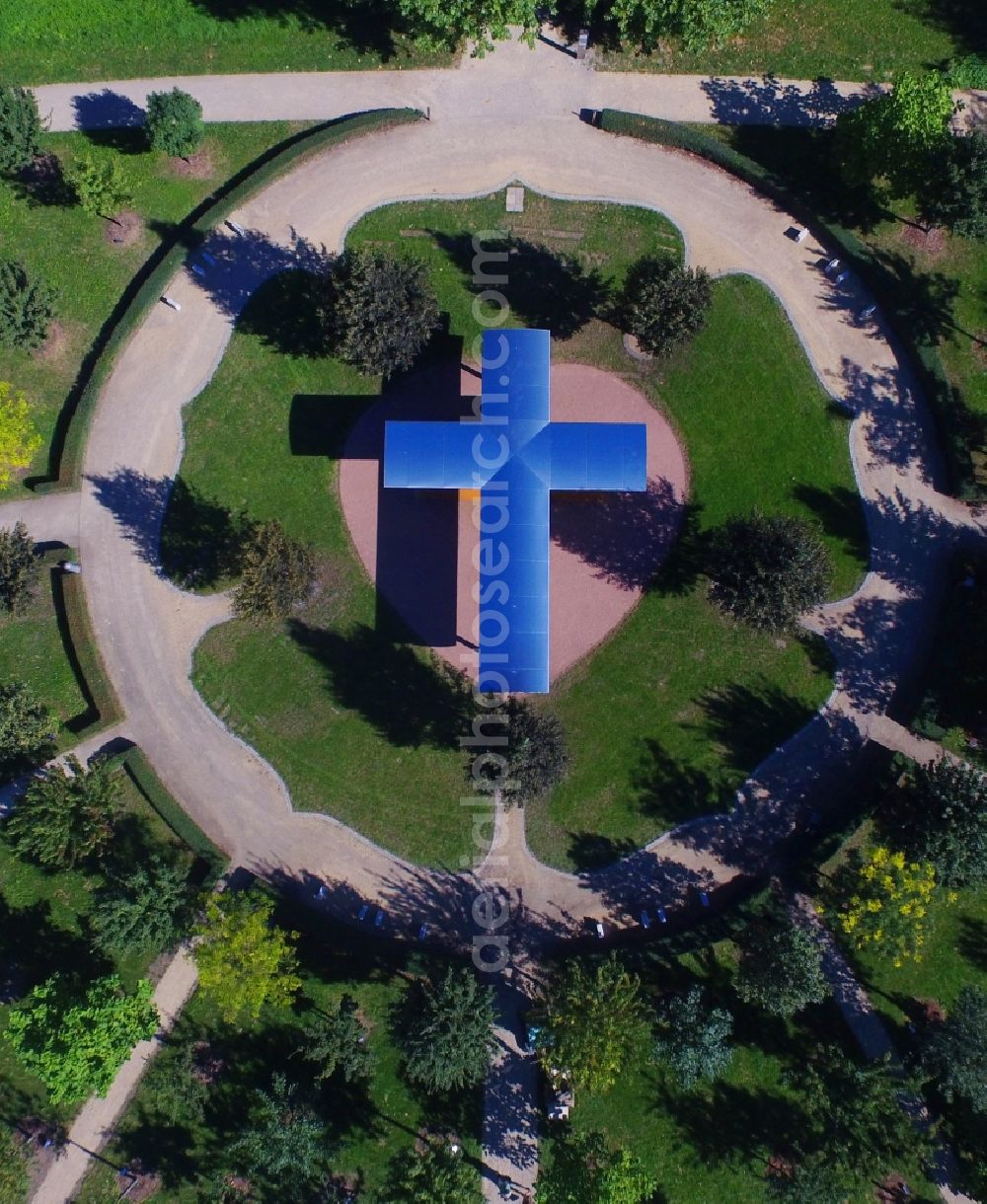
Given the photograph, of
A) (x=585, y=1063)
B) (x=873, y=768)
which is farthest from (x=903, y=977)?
(x=585, y=1063)

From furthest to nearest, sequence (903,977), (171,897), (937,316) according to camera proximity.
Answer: (937,316) → (903,977) → (171,897)

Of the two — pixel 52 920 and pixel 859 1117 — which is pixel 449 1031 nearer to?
pixel 859 1117

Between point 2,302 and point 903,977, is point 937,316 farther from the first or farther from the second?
point 2,302

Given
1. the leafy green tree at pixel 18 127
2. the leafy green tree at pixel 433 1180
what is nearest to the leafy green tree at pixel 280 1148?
the leafy green tree at pixel 433 1180

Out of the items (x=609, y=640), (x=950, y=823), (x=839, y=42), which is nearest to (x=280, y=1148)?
(x=609, y=640)

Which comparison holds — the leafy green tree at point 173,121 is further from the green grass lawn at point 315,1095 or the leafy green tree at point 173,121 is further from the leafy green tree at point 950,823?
the leafy green tree at point 950,823

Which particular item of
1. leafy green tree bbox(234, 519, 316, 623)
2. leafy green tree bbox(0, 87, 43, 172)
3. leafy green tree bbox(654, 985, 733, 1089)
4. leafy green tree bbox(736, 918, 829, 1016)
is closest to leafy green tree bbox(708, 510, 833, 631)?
leafy green tree bbox(736, 918, 829, 1016)

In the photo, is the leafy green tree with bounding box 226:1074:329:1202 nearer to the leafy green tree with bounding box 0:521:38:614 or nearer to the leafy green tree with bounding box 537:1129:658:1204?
the leafy green tree with bounding box 537:1129:658:1204
